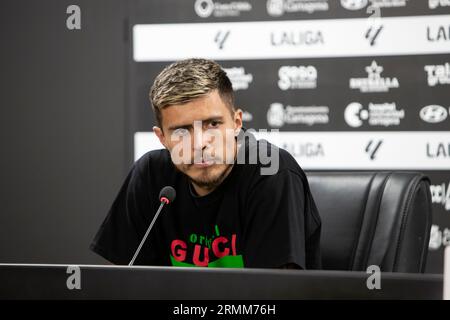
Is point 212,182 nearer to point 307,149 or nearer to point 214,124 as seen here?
point 214,124

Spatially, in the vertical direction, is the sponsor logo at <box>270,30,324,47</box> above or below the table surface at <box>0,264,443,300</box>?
above

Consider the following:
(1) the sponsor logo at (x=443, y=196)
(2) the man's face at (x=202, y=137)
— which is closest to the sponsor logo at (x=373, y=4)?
(1) the sponsor logo at (x=443, y=196)

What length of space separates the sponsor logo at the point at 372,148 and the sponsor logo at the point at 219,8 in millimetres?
800

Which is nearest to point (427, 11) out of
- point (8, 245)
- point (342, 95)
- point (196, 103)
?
point (342, 95)

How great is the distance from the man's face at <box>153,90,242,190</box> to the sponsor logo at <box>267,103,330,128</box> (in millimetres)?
1378

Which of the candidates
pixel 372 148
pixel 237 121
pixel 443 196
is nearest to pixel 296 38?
pixel 372 148

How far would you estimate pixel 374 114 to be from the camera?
2.79 metres

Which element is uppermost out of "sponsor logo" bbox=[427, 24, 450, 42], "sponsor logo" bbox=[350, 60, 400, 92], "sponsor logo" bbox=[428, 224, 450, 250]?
"sponsor logo" bbox=[427, 24, 450, 42]

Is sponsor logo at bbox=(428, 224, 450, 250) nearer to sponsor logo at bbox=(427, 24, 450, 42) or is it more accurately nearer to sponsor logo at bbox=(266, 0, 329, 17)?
sponsor logo at bbox=(427, 24, 450, 42)

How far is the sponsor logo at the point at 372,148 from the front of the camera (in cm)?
278

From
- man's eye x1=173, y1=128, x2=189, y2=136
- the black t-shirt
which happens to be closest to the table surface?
the black t-shirt

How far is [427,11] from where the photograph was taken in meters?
2.73

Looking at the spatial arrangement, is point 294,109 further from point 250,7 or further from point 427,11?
point 427,11

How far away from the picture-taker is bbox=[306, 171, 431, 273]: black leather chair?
144cm
